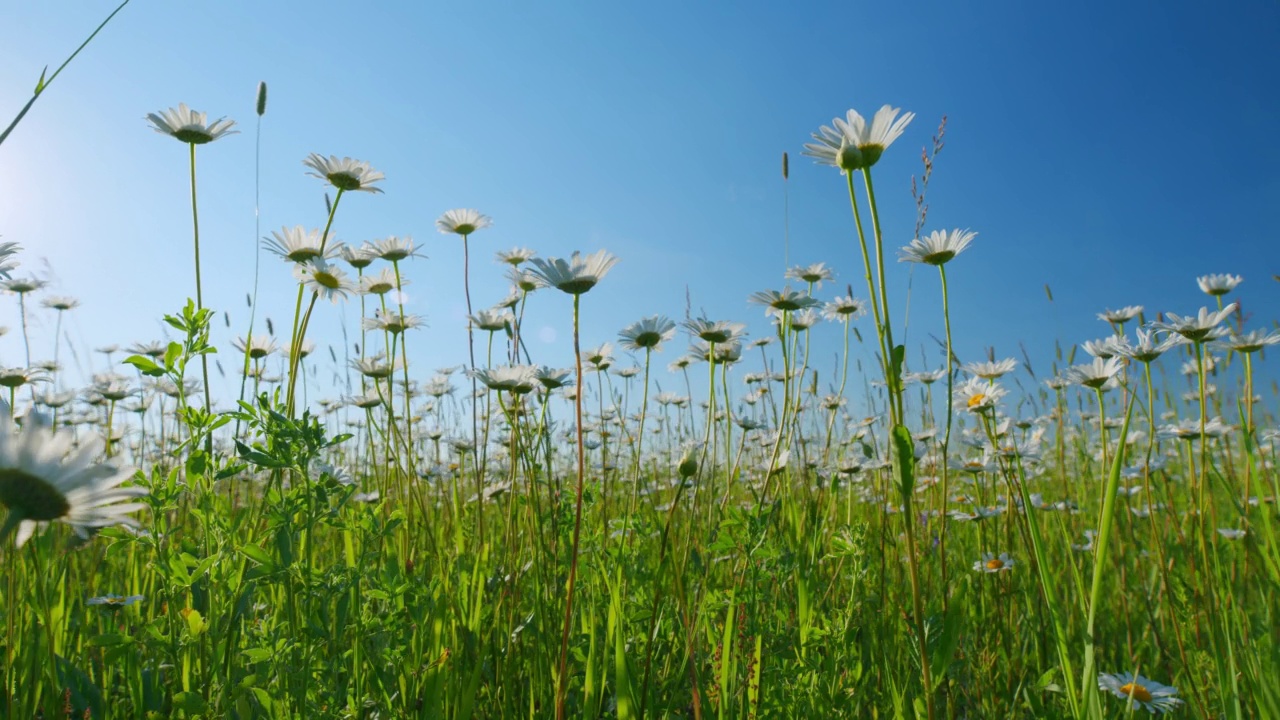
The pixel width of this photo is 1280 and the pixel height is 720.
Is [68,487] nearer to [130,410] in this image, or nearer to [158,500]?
[158,500]

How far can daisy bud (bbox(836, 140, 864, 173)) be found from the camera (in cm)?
116

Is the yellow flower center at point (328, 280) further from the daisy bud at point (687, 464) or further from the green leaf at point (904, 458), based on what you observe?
the green leaf at point (904, 458)

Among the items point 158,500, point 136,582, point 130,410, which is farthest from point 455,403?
point 158,500

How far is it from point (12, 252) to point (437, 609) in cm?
108

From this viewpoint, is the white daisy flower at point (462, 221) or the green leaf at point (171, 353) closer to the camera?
the green leaf at point (171, 353)

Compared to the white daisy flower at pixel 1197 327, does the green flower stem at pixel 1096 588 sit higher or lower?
lower

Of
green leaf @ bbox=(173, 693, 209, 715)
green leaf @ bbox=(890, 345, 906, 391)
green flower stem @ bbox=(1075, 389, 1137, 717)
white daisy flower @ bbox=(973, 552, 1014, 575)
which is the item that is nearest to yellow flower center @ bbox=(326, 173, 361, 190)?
green leaf @ bbox=(173, 693, 209, 715)

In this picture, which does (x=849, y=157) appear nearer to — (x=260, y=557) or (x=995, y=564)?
(x=260, y=557)

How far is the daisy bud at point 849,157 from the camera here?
45.6 inches

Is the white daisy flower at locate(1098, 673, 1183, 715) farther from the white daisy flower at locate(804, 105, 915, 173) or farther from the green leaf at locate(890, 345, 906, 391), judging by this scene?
the white daisy flower at locate(804, 105, 915, 173)

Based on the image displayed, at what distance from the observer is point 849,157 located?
1165 millimetres

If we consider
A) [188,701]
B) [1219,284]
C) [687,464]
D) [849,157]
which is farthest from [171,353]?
[1219,284]

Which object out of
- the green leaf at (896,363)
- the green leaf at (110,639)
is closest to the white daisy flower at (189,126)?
the green leaf at (110,639)

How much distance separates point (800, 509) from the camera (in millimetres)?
2756
